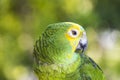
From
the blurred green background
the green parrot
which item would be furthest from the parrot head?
the blurred green background

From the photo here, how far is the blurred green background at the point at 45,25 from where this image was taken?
15.1ft

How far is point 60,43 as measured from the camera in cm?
202

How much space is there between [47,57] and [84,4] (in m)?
2.93

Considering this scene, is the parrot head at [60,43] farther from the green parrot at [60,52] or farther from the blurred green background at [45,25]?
the blurred green background at [45,25]

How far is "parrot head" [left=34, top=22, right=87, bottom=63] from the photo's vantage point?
200 cm

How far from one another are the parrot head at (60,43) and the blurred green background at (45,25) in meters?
2.37

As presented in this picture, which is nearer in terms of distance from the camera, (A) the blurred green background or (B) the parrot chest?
(B) the parrot chest

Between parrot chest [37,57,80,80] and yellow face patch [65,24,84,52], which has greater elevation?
yellow face patch [65,24,84,52]

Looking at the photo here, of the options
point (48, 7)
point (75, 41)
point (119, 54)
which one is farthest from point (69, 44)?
point (119, 54)

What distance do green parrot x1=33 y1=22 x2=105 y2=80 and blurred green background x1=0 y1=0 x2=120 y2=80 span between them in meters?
2.37

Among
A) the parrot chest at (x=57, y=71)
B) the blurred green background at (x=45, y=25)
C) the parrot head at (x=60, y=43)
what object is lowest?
the blurred green background at (x=45, y=25)

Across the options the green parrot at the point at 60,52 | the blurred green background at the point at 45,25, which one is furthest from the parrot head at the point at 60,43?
the blurred green background at the point at 45,25

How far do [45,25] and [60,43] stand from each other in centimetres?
241

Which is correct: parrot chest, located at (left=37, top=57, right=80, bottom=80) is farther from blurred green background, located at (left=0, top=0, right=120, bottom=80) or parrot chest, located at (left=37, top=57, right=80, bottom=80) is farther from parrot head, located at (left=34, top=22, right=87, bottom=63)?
blurred green background, located at (left=0, top=0, right=120, bottom=80)
